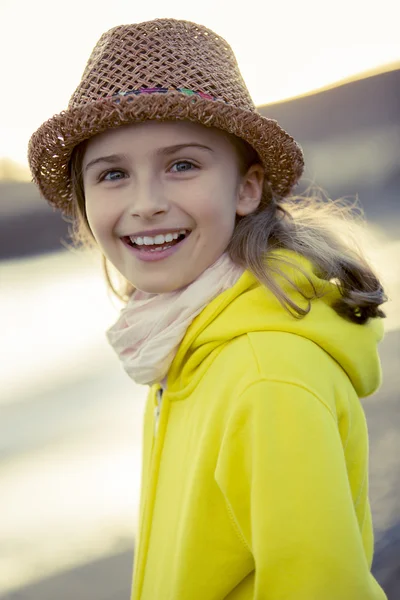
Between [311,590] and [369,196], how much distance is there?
247cm

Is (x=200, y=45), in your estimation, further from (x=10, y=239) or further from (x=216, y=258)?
(x=10, y=239)

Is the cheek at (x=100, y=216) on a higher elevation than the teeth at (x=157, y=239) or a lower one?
higher

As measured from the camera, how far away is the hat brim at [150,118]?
2.94 ft

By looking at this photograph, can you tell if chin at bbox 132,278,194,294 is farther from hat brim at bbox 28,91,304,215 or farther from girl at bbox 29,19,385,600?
hat brim at bbox 28,91,304,215

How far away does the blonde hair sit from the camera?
0.91 m

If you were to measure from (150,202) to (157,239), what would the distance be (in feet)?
0.23

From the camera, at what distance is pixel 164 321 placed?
37.0 inches

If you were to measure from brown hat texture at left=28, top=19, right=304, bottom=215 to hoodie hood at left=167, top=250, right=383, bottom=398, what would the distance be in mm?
208

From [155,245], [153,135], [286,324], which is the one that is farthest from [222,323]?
[153,135]

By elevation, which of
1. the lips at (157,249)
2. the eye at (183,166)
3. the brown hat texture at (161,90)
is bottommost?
the lips at (157,249)

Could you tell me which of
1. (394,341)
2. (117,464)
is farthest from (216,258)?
(394,341)

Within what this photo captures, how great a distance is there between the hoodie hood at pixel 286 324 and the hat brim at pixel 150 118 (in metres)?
0.19

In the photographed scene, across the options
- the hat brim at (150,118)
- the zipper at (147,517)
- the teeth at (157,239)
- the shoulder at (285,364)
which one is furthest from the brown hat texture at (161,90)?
the zipper at (147,517)

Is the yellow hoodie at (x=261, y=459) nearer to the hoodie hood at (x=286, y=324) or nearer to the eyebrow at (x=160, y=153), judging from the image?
the hoodie hood at (x=286, y=324)
